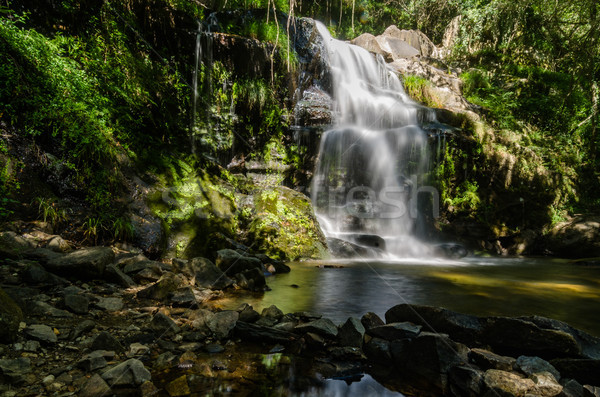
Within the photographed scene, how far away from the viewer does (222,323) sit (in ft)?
8.88

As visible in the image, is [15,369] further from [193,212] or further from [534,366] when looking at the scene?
[193,212]

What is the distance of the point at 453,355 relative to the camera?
216 cm

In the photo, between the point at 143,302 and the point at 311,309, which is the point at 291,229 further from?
the point at 143,302

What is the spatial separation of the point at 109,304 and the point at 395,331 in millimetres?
2552

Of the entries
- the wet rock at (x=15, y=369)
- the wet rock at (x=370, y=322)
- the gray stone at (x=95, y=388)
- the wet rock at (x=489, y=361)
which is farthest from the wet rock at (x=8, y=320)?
the wet rock at (x=489, y=361)

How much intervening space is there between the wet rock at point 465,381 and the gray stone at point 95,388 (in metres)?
2.04

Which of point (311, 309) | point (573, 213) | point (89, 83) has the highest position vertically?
point (89, 83)

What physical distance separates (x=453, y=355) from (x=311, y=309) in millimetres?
1732

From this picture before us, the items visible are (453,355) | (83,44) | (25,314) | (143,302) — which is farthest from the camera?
(83,44)

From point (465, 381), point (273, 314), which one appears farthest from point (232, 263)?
point (465, 381)

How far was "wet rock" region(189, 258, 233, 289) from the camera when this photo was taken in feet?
13.5

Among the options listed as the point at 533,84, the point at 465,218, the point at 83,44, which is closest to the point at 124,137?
the point at 83,44

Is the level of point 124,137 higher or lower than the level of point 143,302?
higher

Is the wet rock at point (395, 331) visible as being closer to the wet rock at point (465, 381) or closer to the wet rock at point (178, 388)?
the wet rock at point (465, 381)
